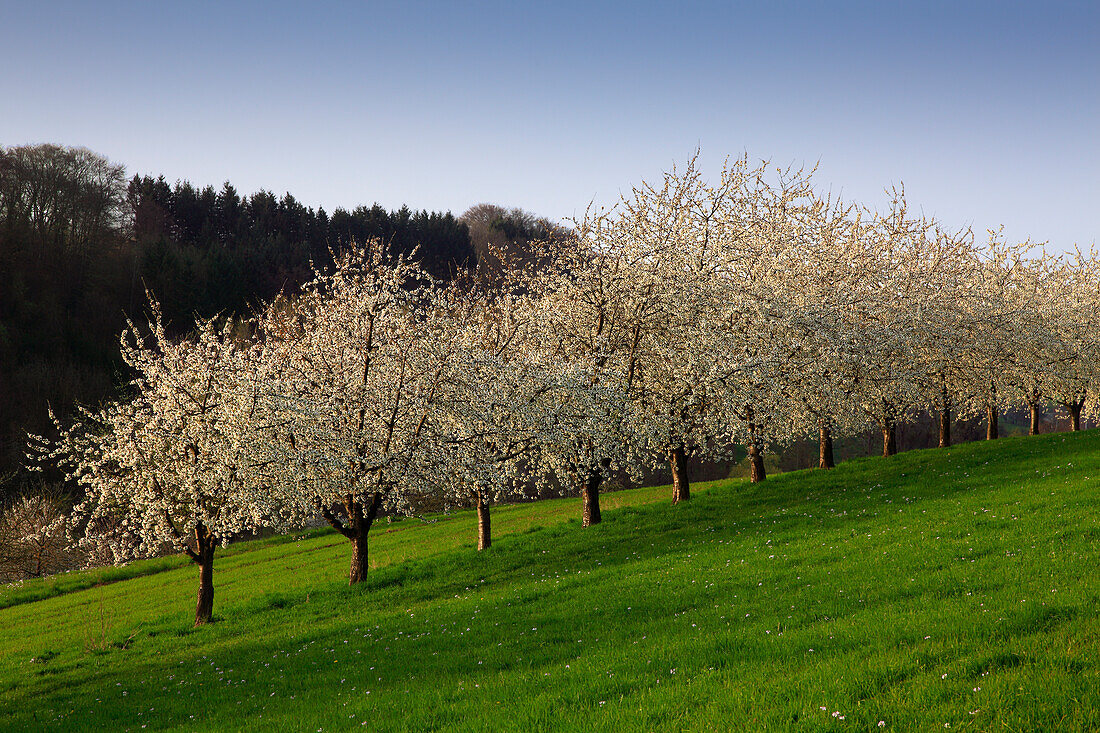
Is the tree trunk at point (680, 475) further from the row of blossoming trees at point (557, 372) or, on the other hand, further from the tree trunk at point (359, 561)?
the tree trunk at point (359, 561)

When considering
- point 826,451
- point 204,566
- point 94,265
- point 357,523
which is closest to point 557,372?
point 357,523

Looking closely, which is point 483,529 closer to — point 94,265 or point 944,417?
point 944,417

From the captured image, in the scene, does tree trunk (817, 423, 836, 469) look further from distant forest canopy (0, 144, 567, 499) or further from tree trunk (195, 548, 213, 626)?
distant forest canopy (0, 144, 567, 499)

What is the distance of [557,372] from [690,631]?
44.7 ft

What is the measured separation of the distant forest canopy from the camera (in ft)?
192

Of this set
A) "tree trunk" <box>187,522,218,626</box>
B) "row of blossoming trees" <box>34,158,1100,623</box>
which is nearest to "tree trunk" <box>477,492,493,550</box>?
"row of blossoming trees" <box>34,158,1100,623</box>

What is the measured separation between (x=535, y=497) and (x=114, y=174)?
57.5 m

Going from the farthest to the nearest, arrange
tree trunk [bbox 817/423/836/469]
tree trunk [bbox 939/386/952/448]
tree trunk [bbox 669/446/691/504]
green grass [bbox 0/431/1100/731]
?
tree trunk [bbox 939/386/952/448], tree trunk [bbox 817/423/836/469], tree trunk [bbox 669/446/691/504], green grass [bbox 0/431/1100/731]

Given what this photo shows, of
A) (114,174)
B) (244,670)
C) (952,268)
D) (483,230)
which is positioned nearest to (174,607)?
(244,670)

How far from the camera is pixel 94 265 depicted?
6831 cm

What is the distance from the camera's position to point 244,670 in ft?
49.3

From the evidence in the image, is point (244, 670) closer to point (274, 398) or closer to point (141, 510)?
point (274, 398)

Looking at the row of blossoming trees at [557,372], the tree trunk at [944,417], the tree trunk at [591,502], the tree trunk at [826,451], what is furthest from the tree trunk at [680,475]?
the tree trunk at [944,417]

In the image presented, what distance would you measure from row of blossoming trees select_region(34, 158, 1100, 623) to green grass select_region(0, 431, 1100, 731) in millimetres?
3235
